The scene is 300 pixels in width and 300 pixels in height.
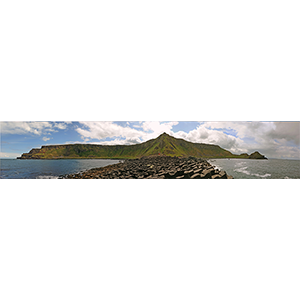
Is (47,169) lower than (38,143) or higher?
lower

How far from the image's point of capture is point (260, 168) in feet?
13.1

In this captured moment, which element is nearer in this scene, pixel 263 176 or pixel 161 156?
pixel 263 176

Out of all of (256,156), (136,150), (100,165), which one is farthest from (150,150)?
(256,156)

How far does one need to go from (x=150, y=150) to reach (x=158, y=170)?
1.87 ft

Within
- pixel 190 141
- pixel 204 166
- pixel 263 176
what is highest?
pixel 190 141

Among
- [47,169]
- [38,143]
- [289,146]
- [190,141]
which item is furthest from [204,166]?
[38,143]

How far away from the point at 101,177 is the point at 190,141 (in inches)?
95.9

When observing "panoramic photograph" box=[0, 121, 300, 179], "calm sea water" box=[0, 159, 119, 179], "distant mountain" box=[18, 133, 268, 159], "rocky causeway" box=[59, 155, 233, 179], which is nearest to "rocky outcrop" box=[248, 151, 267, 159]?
"panoramic photograph" box=[0, 121, 300, 179]

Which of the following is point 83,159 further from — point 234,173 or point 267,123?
point 267,123

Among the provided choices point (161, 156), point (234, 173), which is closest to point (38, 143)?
point (161, 156)

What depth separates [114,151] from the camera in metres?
4.38

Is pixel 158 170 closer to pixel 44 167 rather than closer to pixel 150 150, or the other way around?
pixel 150 150

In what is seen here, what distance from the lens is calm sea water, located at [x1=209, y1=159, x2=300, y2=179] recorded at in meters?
3.96

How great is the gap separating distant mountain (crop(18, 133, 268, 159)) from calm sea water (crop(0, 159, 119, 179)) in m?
0.14
